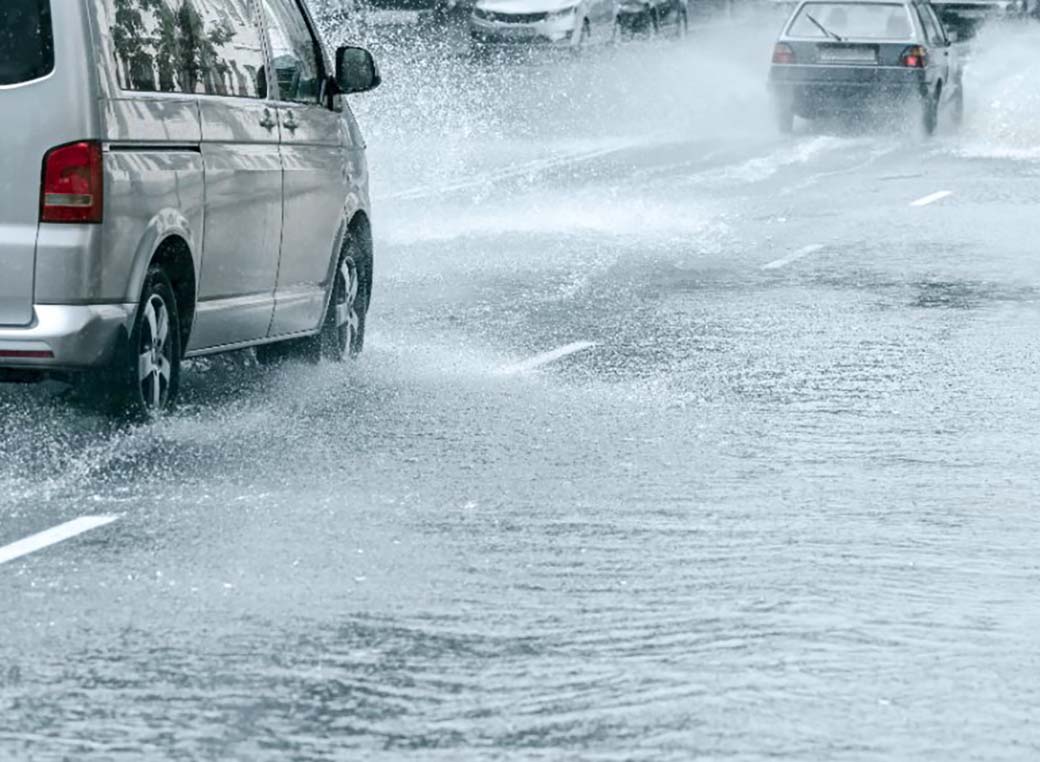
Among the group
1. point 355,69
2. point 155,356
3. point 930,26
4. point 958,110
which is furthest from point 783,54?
point 155,356

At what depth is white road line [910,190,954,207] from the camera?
23031mm

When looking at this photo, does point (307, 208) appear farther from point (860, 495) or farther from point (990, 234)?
point (990, 234)

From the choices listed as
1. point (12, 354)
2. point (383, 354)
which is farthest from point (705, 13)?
point (12, 354)

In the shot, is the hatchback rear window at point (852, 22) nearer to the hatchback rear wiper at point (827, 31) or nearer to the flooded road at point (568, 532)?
the hatchback rear wiper at point (827, 31)

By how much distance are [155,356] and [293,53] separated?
2035 mm

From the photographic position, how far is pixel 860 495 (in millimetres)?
8953

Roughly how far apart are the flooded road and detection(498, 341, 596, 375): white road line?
8 cm

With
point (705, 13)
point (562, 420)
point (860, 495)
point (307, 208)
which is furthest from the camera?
point (705, 13)

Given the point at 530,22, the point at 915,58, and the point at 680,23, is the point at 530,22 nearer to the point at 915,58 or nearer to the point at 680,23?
the point at 680,23

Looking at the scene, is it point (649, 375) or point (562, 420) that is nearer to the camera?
point (562, 420)

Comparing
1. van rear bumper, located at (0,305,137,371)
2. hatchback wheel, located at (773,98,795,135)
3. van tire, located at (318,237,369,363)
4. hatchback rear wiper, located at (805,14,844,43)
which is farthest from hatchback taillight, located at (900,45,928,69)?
van rear bumper, located at (0,305,137,371)

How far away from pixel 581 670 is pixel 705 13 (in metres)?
53.7

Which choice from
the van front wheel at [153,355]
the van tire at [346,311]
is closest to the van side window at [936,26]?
the van tire at [346,311]

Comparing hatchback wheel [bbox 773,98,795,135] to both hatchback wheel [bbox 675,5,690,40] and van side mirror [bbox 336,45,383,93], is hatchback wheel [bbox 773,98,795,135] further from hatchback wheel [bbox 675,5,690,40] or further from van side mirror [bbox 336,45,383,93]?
hatchback wheel [bbox 675,5,690,40]
